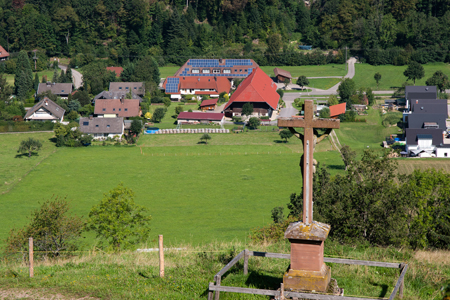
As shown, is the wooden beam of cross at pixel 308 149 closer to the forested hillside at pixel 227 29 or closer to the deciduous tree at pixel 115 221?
the deciduous tree at pixel 115 221

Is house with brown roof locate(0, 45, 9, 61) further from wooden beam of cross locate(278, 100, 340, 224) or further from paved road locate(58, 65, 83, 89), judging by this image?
wooden beam of cross locate(278, 100, 340, 224)

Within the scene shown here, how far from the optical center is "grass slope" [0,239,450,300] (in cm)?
1250

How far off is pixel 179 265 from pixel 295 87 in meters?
96.3

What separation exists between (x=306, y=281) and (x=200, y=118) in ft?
234

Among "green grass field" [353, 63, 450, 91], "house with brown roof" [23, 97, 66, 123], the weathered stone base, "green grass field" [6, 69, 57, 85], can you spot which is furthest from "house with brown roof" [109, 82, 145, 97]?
the weathered stone base

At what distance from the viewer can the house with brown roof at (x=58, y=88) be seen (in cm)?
9756

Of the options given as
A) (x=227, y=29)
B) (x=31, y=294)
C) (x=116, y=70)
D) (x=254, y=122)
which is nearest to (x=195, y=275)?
(x=31, y=294)

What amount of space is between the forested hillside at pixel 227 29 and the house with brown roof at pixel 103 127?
56085 mm

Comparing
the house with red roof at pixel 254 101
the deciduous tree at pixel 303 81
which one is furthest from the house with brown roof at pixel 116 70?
the deciduous tree at pixel 303 81

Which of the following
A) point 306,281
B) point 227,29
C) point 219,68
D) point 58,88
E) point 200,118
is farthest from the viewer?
point 227,29

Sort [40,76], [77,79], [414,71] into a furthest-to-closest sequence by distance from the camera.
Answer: [40,76]
[77,79]
[414,71]

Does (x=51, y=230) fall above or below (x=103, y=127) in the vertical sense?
below

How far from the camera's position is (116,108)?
86.4 m

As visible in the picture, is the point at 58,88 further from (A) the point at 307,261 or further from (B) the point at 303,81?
(A) the point at 307,261
